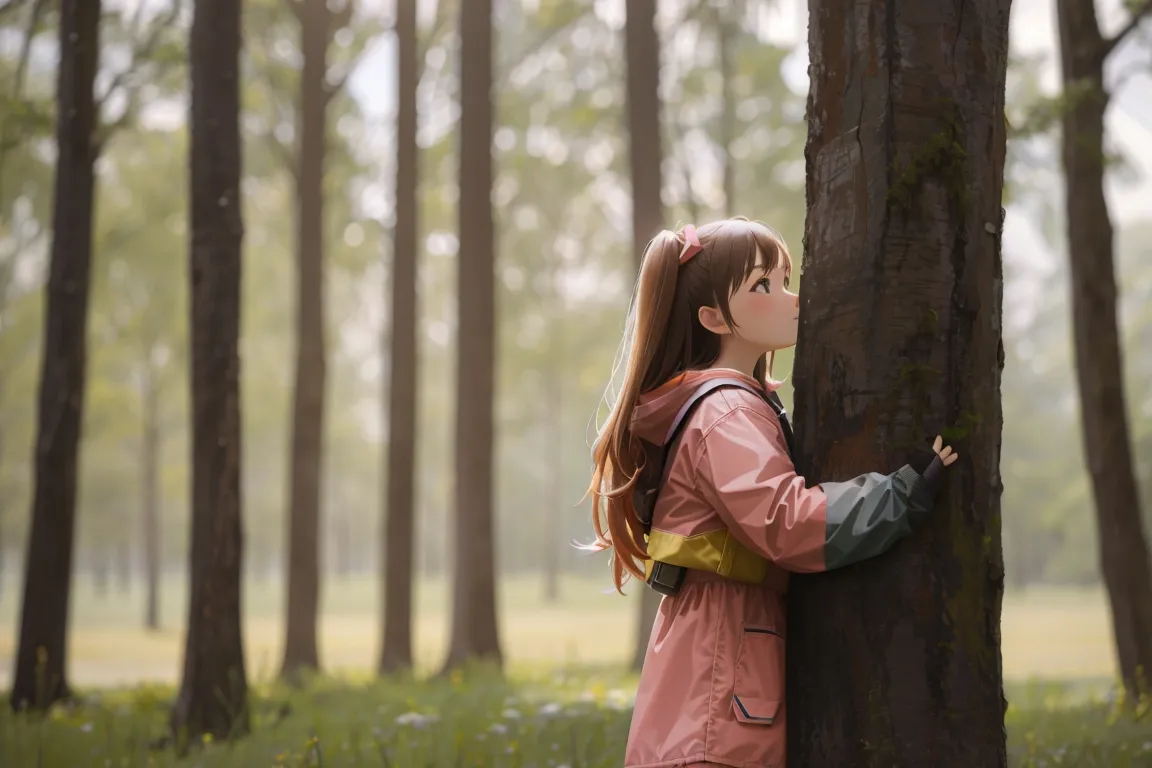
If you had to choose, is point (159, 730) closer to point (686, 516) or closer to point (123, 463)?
point (686, 516)

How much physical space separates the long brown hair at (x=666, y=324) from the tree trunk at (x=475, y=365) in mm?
7678

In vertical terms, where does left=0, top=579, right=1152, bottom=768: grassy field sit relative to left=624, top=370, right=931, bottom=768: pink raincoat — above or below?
below

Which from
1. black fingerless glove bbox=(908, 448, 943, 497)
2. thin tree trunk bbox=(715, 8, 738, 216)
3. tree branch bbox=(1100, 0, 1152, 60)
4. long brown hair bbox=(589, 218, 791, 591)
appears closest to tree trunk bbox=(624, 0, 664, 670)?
tree branch bbox=(1100, 0, 1152, 60)

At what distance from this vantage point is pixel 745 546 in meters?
2.37

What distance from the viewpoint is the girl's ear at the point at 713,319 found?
8.59 feet

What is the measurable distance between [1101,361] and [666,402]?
616 centimetres

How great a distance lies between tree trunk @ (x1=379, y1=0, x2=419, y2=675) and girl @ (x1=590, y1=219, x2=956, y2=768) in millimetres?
8138

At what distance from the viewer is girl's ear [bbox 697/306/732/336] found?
2.62 meters

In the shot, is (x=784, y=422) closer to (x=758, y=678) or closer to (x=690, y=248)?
(x=690, y=248)

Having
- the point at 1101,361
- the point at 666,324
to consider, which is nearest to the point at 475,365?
the point at 1101,361

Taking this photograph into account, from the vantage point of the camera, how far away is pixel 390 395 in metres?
10.9

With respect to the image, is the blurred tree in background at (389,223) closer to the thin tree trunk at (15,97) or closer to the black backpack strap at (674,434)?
the thin tree trunk at (15,97)

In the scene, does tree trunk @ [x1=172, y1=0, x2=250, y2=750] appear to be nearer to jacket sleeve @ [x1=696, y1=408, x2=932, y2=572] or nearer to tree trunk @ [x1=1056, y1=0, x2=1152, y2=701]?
jacket sleeve @ [x1=696, y1=408, x2=932, y2=572]

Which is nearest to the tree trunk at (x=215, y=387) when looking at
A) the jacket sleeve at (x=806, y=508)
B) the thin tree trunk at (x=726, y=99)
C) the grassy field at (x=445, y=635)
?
the grassy field at (x=445, y=635)
